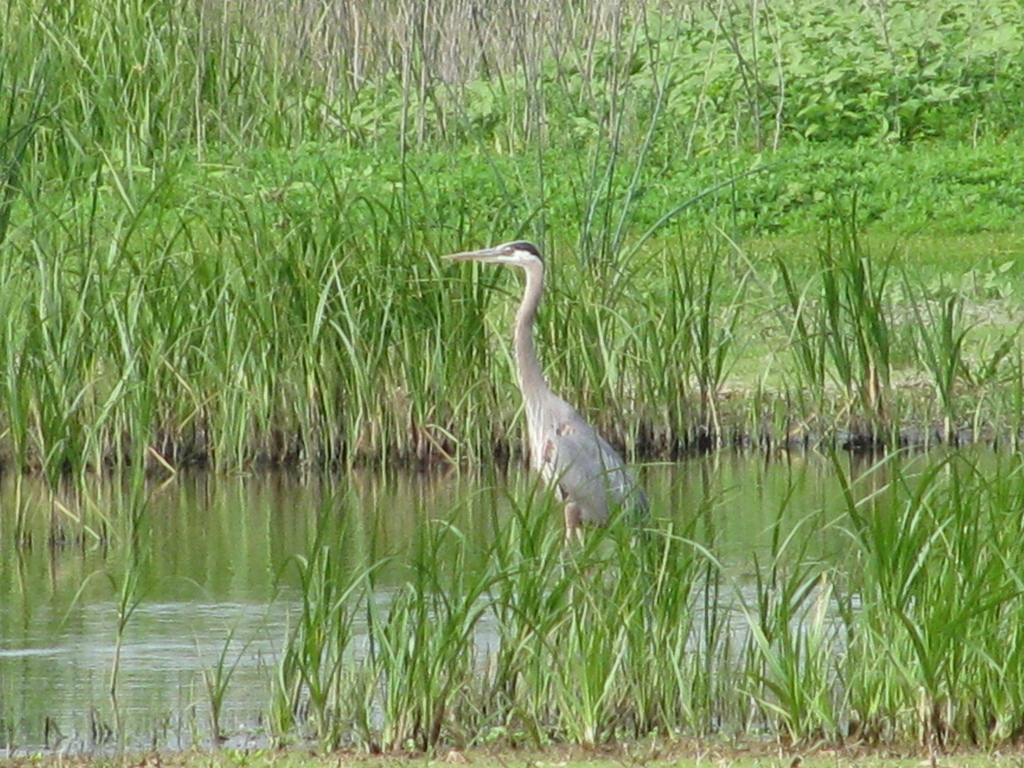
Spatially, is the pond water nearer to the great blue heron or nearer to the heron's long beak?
the great blue heron

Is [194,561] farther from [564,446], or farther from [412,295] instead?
[412,295]

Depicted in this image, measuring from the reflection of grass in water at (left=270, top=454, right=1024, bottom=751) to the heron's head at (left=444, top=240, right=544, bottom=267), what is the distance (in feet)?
10.6

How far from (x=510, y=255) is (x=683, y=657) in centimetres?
364

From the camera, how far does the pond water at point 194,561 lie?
580 cm

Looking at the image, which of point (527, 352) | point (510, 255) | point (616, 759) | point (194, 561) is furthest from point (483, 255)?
point (616, 759)

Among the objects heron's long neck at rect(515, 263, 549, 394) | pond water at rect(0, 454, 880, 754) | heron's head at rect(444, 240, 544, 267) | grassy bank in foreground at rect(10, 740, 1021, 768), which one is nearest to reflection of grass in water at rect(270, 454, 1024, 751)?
Result: grassy bank in foreground at rect(10, 740, 1021, 768)

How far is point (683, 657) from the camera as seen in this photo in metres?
5.44

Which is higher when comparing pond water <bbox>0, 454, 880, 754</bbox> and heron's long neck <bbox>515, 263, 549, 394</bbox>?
heron's long neck <bbox>515, 263, 549, 394</bbox>

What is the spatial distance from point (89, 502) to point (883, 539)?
3.72 m

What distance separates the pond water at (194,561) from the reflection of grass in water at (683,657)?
27 cm

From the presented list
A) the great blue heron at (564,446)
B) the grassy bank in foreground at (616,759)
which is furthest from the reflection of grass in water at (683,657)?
the great blue heron at (564,446)

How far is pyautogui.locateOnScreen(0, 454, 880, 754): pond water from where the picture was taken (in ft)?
19.0

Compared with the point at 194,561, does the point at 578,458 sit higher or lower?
higher

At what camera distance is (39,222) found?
28.8 ft
